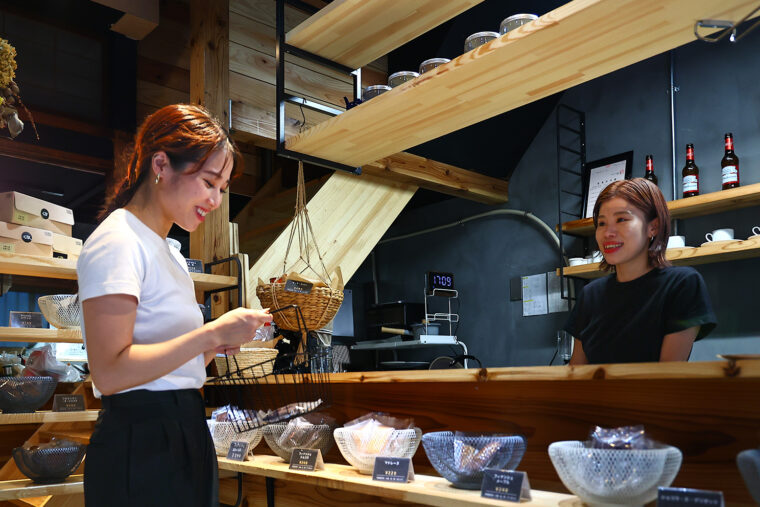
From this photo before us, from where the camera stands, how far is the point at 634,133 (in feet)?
14.1

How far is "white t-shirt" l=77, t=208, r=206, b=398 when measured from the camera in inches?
44.8

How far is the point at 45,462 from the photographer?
2.34 meters

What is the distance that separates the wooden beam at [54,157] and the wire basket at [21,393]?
2.22 meters

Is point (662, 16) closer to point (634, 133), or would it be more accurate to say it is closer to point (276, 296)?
point (276, 296)

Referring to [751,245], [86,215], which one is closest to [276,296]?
[751,245]

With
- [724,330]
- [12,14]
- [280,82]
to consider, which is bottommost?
[724,330]

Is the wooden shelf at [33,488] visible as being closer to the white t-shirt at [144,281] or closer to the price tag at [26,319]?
the price tag at [26,319]

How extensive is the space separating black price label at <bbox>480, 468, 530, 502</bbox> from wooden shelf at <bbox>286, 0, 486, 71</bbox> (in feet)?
5.70

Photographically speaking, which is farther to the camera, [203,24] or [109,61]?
[109,61]

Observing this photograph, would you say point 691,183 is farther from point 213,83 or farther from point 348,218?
point 213,83

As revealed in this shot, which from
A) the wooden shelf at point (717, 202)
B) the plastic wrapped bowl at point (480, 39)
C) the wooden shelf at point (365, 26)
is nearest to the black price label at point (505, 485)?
the plastic wrapped bowl at point (480, 39)

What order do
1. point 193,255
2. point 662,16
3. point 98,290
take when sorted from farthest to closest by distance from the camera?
1. point 193,255
2. point 662,16
3. point 98,290

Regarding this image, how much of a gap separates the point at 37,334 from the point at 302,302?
3.77ft

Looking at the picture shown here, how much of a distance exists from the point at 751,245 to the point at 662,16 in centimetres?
181
